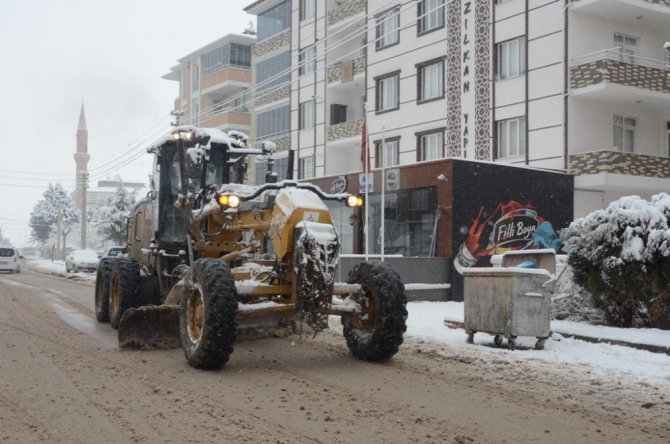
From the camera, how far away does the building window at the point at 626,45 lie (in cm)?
2498

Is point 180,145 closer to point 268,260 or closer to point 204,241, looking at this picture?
point 204,241

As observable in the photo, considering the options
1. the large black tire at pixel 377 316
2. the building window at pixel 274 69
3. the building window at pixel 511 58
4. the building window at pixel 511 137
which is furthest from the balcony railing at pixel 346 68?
the large black tire at pixel 377 316

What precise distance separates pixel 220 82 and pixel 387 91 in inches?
845

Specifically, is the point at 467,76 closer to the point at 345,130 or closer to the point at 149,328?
the point at 345,130

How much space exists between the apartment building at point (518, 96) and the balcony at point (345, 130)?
48.2 inches

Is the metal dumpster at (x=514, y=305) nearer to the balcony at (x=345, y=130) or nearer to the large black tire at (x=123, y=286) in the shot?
the large black tire at (x=123, y=286)

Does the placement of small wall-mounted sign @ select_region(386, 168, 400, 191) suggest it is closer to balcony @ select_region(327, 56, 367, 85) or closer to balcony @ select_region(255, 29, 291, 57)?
balcony @ select_region(327, 56, 367, 85)

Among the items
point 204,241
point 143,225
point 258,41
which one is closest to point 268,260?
point 204,241

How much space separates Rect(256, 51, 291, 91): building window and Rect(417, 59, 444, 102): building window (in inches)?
472

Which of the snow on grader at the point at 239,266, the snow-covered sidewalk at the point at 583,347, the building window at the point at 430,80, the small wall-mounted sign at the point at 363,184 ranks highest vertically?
the building window at the point at 430,80

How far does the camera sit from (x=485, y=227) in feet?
64.6

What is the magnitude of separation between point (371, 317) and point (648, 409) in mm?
3253

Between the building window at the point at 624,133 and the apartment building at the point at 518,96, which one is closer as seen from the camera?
the apartment building at the point at 518,96

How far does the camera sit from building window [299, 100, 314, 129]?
120 ft
